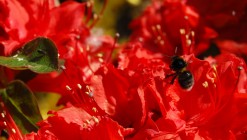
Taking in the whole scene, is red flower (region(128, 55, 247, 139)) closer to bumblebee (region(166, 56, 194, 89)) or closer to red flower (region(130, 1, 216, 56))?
bumblebee (region(166, 56, 194, 89))

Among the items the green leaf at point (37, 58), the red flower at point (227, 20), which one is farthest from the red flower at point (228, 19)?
the green leaf at point (37, 58)

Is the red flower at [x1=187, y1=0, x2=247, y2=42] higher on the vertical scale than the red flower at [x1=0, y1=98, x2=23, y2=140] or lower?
higher

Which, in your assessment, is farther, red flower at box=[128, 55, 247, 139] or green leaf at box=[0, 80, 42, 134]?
green leaf at box=[0, 80, 42, 134]

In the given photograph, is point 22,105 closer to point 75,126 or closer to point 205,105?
point 75,126

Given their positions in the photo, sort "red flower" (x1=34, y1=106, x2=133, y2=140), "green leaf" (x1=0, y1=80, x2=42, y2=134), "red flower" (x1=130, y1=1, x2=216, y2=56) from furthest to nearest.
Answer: "red flower" (x1=130, y1=1, x2=216, y2=56) → "green leaf" (x1=0, y1=80, x2=42, y2=134) → "red flower" (x1=34, y1=106, x2=133, y2=140)

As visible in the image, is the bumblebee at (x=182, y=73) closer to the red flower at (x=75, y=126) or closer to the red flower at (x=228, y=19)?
the red flower at (x=75, y=126)

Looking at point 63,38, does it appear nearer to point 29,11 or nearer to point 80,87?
point 29,11

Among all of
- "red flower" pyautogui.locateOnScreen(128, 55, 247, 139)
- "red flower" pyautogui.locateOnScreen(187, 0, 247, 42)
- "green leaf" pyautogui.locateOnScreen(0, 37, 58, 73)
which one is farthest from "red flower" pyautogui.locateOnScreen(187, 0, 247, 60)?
"green leaf" pyautogui.locateOnScreen(0, 37, 58, 73)

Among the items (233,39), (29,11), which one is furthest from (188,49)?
(29,11)
